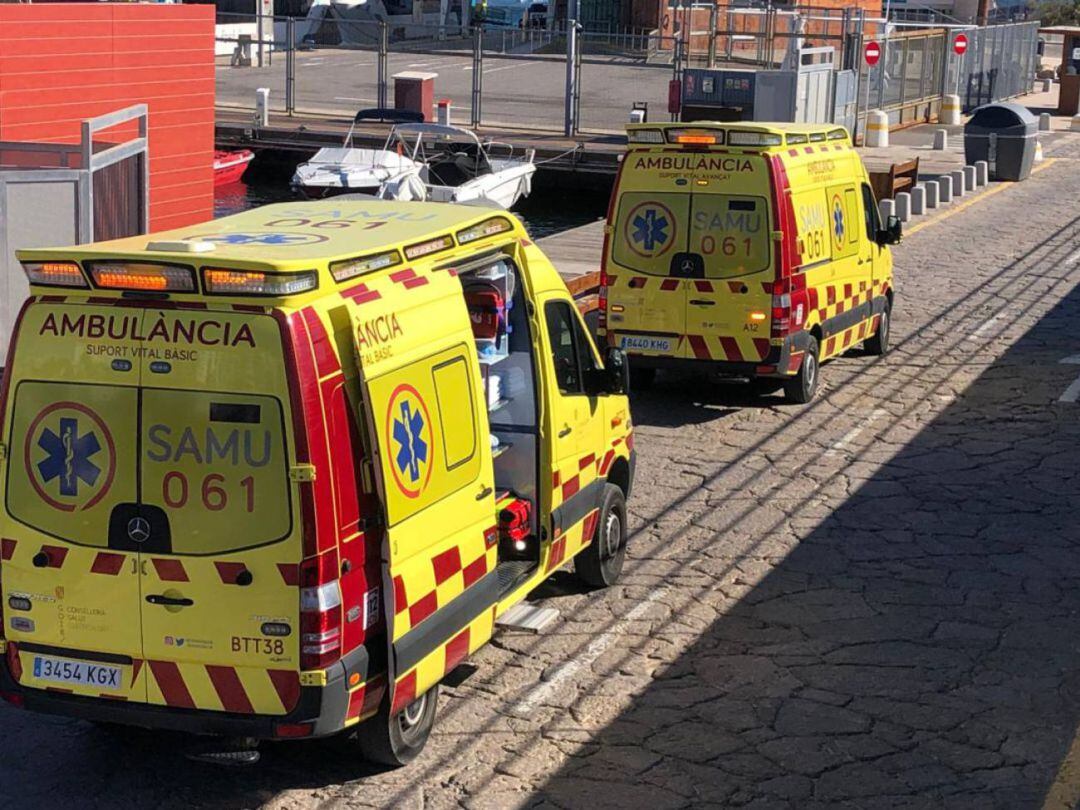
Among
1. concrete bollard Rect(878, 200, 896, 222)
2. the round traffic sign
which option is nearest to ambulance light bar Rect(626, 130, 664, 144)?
concrete bollard Rect(878, 200, 896, 222)

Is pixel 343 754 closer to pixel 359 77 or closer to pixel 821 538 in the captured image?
pixel 821 538

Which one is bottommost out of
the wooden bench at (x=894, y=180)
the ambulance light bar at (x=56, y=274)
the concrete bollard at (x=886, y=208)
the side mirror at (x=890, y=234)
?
the concrete bollard at (x=886, y=208)

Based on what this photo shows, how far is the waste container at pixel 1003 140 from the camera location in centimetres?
3397

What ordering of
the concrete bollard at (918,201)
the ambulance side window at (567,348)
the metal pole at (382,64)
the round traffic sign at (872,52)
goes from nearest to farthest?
the ambulance side window at (567,348)
the concrete bollard at (918,201)
the round traffic sign at (872,52)
the metal pole at (382,64)

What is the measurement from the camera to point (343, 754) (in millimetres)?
7949

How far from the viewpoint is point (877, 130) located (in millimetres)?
38625

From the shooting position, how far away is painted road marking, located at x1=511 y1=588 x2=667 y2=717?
8688 millimetres

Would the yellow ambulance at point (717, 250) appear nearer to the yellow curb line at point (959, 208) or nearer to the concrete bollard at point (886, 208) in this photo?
the yellow curb line at point (959, 208)

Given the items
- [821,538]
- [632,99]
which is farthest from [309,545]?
[632,99]

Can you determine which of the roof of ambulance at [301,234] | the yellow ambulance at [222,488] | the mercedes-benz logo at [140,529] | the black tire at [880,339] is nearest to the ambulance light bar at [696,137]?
the black tire at [880,339]

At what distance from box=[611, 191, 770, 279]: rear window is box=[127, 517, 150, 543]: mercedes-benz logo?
26.7 ft

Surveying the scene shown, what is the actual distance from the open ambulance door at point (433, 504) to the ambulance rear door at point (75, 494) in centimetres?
105

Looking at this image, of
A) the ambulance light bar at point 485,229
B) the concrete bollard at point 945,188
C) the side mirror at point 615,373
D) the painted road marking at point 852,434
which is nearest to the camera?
the ambulance light bar at point 485,229

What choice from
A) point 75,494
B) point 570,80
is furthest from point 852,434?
point 570,80
